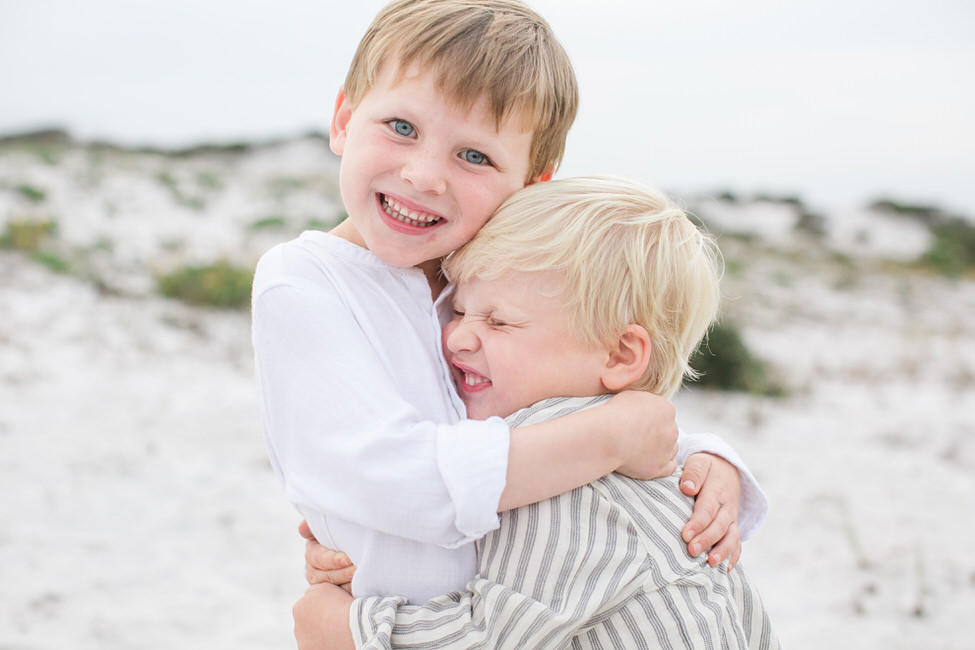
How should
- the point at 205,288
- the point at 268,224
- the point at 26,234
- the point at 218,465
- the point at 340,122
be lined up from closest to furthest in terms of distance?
the point at 340,122 < the point at 218,465 < the point at 205,288 < the point at 26,234 < the point at 268,224

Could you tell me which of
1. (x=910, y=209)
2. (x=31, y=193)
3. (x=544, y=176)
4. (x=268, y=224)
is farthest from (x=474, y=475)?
(x=910, y=209)

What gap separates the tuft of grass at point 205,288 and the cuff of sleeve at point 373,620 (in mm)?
7001

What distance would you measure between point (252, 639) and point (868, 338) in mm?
9678

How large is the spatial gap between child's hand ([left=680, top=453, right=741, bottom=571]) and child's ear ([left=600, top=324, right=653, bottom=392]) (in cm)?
26

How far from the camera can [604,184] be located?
67.8 inches

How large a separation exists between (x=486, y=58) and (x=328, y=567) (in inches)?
42.5

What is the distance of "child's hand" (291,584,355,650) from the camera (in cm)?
156

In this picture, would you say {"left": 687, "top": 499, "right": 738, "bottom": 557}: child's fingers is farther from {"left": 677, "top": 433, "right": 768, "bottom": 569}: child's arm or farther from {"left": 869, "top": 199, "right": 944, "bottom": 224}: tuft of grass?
{"left": 869, "top": 199, "right": 944, "bottom": 224}: tuft of grass

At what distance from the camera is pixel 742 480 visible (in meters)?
1.90

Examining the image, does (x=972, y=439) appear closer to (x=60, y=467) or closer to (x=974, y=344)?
(x=974, y=344)

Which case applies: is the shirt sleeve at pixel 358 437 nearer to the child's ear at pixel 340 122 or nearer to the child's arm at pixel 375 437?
the child's arm at pixel 375 437

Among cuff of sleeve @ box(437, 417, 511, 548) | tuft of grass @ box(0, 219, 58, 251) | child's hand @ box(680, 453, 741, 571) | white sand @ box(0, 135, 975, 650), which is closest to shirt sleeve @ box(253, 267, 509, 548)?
cuff of sleeve @ box(437, 417, 511, 548)

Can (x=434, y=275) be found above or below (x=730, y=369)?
above

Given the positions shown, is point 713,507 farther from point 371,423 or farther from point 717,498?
point 371,423
